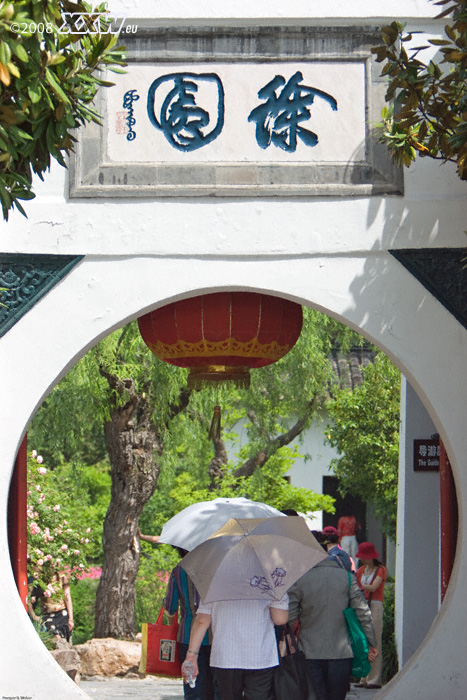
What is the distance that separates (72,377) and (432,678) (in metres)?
5.92

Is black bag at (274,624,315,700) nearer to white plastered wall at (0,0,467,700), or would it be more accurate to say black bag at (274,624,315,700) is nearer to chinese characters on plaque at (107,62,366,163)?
white plastered wall at (0,0,467,700)

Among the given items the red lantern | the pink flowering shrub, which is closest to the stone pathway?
the pink flowering shrub

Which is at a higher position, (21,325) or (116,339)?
(116,339)

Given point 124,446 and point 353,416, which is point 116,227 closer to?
point 124,446

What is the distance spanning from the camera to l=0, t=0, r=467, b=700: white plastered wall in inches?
232

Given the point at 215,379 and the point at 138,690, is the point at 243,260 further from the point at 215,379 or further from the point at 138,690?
the point at 138,690

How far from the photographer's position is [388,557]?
16.6 meters

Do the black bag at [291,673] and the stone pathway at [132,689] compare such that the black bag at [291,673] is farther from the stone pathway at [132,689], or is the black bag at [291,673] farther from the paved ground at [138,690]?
the stone pathway at [132,689]

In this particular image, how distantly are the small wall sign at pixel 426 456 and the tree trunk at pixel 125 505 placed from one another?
12.4ft

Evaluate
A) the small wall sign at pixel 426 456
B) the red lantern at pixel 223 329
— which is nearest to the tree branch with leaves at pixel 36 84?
the red lantern at pixel 223 329

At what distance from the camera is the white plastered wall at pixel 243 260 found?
232 inches

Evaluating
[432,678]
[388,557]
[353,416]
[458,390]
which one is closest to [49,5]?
[458,390]

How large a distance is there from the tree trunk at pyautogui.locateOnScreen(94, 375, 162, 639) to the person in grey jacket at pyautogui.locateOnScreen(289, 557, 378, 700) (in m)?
5.65

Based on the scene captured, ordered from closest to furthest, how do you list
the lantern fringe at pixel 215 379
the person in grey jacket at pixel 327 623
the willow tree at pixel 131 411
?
1. the person in grey jacket at pixel 327 623
2. the lantern fringe at pixel 215 379
3. the willow tree at pixel 131 411
